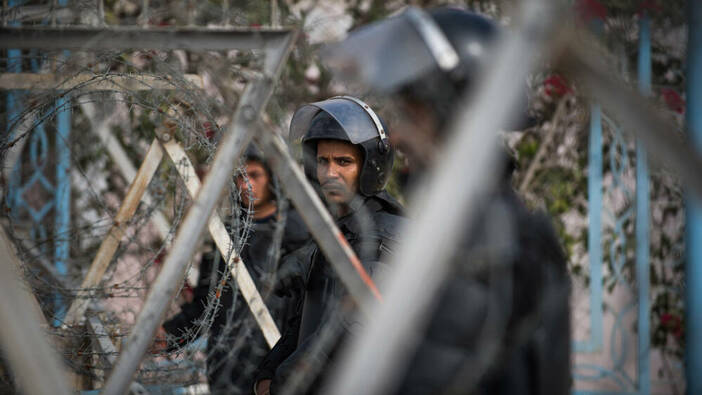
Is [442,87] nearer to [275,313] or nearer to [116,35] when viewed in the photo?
[116,35]

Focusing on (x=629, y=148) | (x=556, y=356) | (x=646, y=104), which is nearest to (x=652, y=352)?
(x=629, y=148)

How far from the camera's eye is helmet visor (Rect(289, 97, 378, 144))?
9.42ft

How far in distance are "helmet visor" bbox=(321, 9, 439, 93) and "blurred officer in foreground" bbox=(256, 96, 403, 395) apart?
93cm

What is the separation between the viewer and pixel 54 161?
5059 millimetres

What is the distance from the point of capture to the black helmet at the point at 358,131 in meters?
2.88

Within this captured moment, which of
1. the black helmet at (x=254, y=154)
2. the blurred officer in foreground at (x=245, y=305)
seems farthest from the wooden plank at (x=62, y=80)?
the black helmet at (x=254, y=154)

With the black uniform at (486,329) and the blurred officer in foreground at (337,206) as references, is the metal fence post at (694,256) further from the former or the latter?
the blurred officer in foreground at (337,206)

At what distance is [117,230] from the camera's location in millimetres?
3463

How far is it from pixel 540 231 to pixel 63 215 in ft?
14.0

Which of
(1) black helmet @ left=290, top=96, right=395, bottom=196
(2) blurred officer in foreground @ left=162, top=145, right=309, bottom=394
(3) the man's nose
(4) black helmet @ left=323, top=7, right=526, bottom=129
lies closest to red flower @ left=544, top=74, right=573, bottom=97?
(2) blurred officer in foreground @ left=162, top=145, right=309, bottom=394

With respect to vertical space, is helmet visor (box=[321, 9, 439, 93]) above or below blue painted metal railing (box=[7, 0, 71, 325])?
below

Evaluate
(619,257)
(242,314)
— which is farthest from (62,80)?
(619,257)

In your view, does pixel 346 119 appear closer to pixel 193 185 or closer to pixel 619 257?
pixel 193 185

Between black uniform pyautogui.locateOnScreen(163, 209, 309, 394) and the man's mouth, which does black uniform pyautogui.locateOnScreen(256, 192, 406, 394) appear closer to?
the man's mouth
